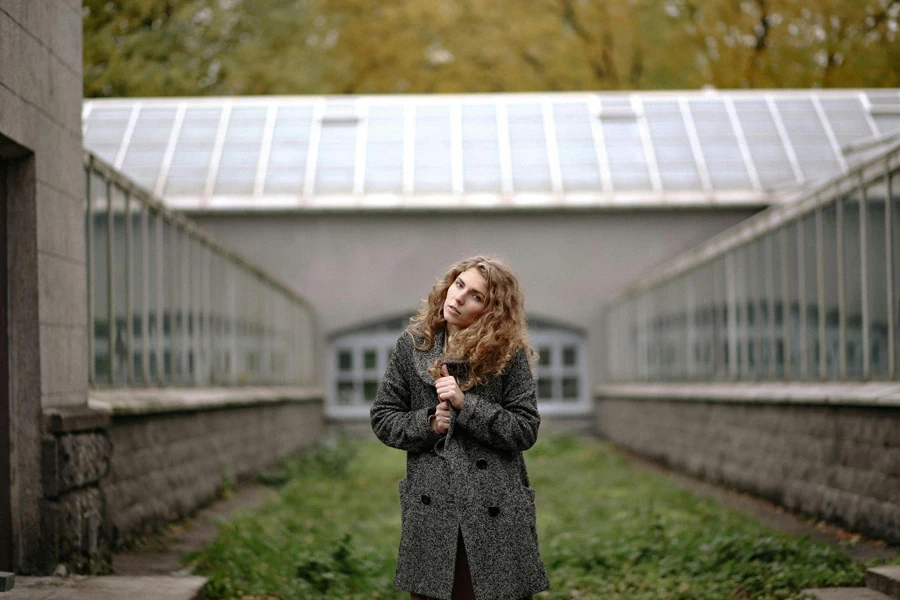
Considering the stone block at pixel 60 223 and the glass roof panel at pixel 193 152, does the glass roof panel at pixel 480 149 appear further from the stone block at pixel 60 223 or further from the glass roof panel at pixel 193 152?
the stone block at pixel 60 223

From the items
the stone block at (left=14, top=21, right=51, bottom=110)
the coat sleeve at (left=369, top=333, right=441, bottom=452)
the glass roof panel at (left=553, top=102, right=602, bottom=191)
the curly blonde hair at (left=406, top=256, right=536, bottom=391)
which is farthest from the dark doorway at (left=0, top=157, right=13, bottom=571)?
the glass roof panel at (left=553, top=102, right=602, bottom=191)

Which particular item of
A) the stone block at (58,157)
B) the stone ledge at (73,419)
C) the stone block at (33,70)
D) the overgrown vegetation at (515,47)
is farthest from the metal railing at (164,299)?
the overgrown vegetation at (515,47)

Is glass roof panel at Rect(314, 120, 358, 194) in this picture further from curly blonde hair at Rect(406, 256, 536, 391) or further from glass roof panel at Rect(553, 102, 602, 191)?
curly blonde hair at Rect(406, 256, 536, 391)

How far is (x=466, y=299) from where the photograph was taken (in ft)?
14.6

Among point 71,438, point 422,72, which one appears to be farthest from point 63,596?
point 422,72

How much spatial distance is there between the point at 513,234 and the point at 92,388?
13906mm

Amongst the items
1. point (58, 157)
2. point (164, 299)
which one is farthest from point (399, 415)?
point (164, 299)

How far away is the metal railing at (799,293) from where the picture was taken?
896 cm

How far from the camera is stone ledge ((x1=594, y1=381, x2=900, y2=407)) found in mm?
8484

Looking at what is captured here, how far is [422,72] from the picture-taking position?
30.3 meters

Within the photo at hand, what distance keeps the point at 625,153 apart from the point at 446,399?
18334mm

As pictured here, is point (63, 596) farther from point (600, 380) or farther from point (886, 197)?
point (600, 380)

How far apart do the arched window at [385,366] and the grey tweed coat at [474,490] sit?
17.5m

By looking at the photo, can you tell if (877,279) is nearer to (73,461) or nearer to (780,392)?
(780,392)
